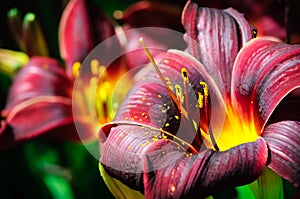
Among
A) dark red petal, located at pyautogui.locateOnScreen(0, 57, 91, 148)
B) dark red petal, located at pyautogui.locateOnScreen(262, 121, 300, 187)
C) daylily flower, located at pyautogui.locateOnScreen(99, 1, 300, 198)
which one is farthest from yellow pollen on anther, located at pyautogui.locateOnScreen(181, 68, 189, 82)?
dark red petal, located at pyautogui.locateOnScreen(0, 57, 91, 148)

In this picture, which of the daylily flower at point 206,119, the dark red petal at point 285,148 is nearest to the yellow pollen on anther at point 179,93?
the daylily flower at point 206,119

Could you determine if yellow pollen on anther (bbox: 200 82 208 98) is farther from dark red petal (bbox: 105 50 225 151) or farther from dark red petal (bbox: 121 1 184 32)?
dark red petal (bbox: 121 1 184 32)

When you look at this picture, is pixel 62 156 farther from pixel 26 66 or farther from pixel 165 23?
→ pixel 165 23

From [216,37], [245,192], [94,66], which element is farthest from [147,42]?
[245,192]

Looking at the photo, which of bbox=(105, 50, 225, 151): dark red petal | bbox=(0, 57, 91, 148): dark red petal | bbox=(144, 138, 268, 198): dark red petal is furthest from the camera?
bbox=(0, 57, 91, 148): dark red petal

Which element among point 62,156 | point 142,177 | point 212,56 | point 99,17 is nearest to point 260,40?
point 212,56

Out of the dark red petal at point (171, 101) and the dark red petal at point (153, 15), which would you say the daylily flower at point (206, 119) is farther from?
the dark red petal at point (153, 15)
